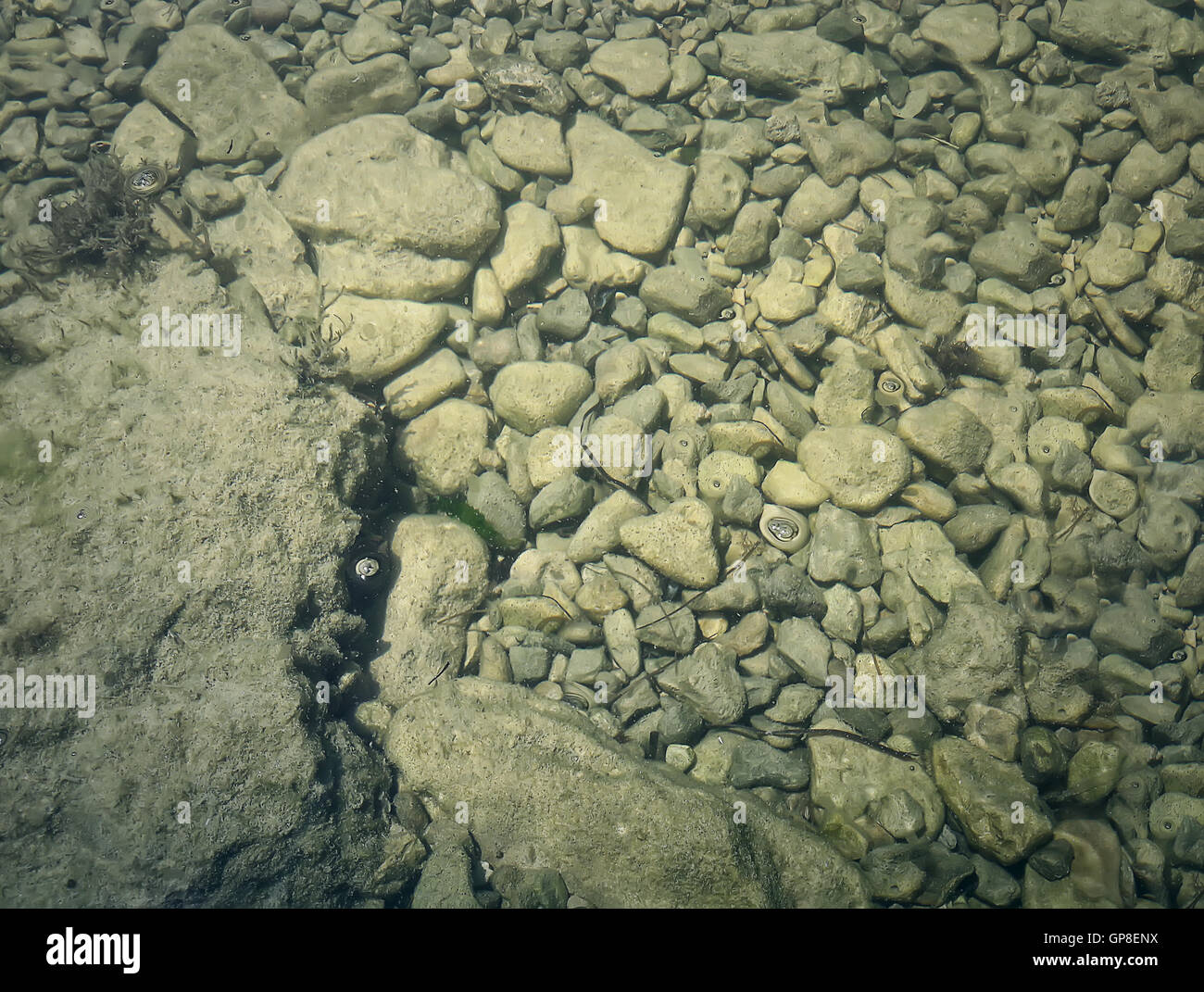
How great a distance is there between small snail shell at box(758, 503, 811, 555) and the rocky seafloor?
43 mm

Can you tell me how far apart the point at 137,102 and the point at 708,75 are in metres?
5.85

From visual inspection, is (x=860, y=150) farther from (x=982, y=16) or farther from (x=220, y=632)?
(x=220, y=632)

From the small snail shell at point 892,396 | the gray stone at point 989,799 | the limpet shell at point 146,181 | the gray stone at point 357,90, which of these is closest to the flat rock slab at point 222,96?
the gray stone at point 357,90

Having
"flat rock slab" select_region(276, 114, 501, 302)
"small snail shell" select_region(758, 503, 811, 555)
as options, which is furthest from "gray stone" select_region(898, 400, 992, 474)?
"flat rock slab" select_region(276, 114, 501, 302)

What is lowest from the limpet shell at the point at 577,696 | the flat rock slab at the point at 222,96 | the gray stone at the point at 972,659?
the limpet shell at the point at 577,696

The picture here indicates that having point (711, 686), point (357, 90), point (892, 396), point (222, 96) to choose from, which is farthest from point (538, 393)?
point (222, 96)

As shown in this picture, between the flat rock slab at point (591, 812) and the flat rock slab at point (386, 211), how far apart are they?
360 cm

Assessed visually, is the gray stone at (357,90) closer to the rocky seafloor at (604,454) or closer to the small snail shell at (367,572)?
the rocky seafloor at (604,454)

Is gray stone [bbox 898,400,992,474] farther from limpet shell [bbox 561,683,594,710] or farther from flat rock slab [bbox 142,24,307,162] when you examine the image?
flat rock slab [bbox 142,24,307,162]

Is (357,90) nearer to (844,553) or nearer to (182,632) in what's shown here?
(182,632)

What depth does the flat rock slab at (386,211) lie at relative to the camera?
239 inches

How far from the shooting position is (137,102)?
23.4 feet

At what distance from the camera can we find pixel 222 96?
22.1ft

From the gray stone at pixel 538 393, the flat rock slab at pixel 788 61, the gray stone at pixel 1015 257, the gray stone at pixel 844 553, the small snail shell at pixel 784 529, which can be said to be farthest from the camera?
the flat rock slab at pixel 788 61
